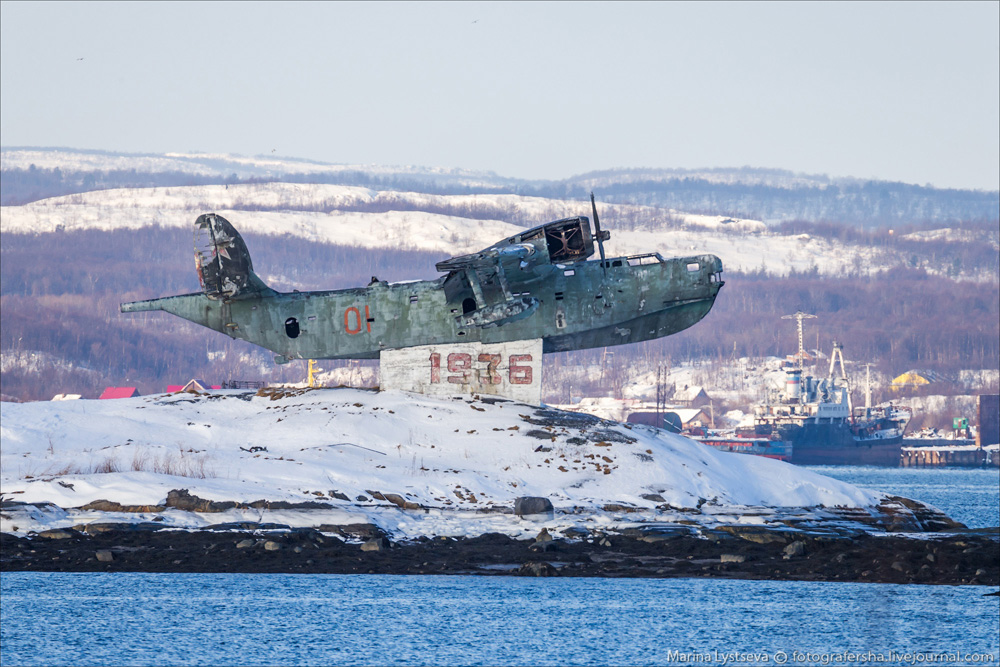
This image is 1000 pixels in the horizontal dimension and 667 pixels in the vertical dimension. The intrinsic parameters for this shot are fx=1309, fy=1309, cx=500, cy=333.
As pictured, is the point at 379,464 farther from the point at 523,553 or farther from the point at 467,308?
the point at 523,553

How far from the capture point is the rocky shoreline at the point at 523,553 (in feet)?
118

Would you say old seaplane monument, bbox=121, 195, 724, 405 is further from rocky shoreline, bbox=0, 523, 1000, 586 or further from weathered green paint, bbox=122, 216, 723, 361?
rocky shoreline, bbox=0, 523, 1000, 586

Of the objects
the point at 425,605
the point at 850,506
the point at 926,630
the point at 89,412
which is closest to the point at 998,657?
the point at 926,630

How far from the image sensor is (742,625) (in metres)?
30.9

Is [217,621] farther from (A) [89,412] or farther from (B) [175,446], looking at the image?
(A) [89,412]

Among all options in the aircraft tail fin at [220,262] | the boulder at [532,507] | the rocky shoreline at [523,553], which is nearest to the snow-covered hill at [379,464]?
the boulder at [532,507]

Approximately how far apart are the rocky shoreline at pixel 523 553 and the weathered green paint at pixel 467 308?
35.2 feet

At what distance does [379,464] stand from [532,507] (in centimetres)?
628

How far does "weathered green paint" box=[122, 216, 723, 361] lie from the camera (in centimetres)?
4984

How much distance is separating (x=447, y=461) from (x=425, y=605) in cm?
1518

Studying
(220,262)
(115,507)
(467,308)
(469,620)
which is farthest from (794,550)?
(220,262)

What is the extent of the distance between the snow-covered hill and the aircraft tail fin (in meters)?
4.91

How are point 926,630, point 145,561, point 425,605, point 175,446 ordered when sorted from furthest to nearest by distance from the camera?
point 175,446 → point 145,561 → point 425,605 → point 926,630

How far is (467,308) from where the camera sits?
1971 inches
